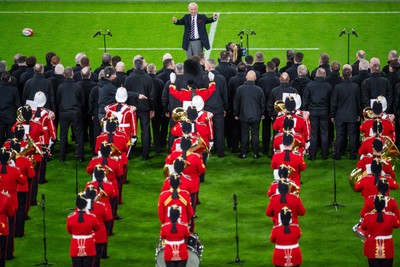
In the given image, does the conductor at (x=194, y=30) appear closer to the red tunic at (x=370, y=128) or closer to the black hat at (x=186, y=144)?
the red tunic at (x=370, y=128)

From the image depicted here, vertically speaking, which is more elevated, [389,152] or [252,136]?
[389,152]

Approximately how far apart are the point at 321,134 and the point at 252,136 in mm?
1437

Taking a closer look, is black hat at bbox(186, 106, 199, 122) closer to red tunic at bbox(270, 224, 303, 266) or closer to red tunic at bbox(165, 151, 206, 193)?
red tunic at bbox(165, 151, 206, 193)

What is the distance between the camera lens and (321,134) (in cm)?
2544

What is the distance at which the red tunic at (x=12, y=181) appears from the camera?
65.7 feet

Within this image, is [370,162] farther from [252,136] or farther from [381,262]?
[252,136]

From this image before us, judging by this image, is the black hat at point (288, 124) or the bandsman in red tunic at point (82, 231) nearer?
the bandsman in red tunic at point (82, 231)

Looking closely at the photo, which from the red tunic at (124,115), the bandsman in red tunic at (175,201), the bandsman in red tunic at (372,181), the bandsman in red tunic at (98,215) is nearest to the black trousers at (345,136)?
the red tunic at (124,115)

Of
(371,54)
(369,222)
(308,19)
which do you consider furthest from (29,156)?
(308,19)

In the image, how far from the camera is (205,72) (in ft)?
83.3

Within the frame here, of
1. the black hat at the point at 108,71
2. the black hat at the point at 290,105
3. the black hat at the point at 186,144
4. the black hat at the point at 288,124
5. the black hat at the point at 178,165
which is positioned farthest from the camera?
the black hat at the point at 108,71

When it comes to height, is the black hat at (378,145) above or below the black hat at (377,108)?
below

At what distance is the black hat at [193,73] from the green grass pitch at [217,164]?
190 cm

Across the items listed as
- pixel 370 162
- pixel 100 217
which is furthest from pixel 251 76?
pixel 100 217
